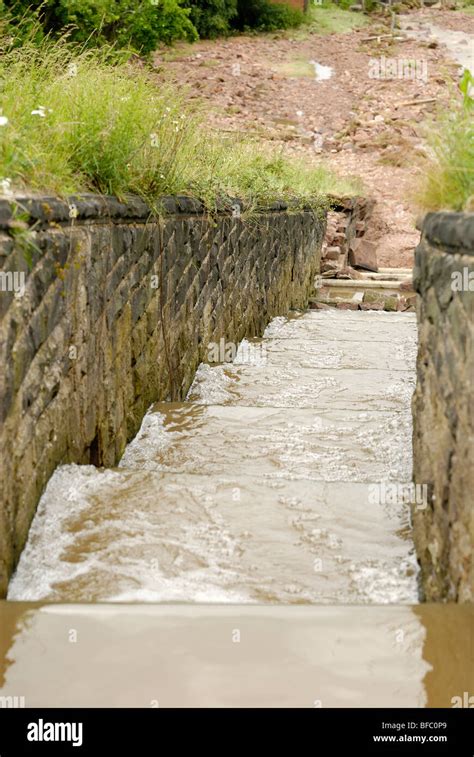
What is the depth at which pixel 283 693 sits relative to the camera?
244 cm

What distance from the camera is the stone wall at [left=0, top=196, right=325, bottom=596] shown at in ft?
10.9

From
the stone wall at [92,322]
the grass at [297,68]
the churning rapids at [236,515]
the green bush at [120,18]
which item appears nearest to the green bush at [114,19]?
the green bush at [120,18]

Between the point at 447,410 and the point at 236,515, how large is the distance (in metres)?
1.07

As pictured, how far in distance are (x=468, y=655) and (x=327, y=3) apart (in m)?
42.3

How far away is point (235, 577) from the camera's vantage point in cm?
321

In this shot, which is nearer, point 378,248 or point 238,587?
point 238,587

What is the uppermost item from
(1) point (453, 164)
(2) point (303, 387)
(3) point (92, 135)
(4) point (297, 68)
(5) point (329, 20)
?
(1) point (453, 164)

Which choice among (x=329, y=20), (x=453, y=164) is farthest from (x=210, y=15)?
(x=453, y=164)

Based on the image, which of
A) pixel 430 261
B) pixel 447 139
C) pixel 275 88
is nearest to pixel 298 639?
pixel 430 261

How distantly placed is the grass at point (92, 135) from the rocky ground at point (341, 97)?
40.4ft

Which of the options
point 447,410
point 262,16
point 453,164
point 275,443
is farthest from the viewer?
point 262,16

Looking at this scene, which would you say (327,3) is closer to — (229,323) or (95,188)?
(229,323)
